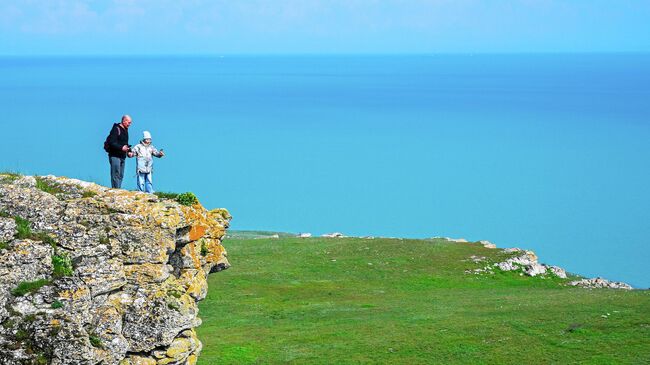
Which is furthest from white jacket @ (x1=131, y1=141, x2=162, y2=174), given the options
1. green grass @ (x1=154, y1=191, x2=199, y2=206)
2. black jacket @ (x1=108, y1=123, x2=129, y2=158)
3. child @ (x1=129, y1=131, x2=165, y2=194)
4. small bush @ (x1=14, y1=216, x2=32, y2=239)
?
small bush @ (x1=14, y1=216, x2=32, y2=239)

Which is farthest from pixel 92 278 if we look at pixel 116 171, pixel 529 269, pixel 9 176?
pixel 529 269

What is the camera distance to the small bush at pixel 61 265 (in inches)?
1009

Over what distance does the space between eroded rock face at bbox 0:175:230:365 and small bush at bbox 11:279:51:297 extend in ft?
0.10

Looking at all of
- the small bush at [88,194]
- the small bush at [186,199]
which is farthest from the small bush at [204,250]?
the small bush at [88,194]

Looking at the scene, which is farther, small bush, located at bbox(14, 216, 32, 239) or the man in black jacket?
the man in black jacket

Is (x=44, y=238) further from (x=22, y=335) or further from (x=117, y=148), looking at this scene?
(x=117, y=148)

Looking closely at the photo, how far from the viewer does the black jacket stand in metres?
35.0

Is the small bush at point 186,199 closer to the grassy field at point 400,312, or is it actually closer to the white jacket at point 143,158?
the white jacket at point 143,158

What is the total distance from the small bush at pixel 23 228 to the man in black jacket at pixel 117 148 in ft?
26.6

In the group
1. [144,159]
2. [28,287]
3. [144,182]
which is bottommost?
[28,287]

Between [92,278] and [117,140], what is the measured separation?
1035cm

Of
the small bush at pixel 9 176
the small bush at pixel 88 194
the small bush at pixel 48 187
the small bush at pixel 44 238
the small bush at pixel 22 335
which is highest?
the small bush at pixel 9 176

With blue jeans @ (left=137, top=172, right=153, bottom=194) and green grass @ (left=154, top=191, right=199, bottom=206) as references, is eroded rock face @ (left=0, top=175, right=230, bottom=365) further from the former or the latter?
blue jeans @ (left=137, top=172, right=153, bottom=194)

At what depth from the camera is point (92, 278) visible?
85.9 feet
